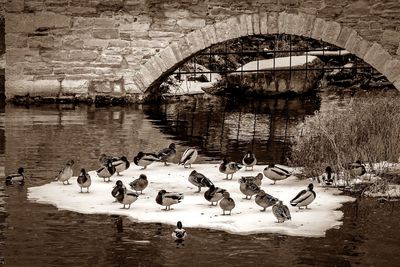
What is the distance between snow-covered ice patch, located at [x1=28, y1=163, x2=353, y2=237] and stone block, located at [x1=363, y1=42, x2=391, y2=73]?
5209 mm

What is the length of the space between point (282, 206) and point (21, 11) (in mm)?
9658

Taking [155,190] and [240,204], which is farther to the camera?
[155,190]

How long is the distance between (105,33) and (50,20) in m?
1.02

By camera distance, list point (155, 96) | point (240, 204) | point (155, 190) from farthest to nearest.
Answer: point (155, 96) < point (155, 190) < point (240, 204)

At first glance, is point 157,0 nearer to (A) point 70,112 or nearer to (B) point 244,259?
(A) point 70,112

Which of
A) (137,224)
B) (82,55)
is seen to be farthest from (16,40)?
(137,224)

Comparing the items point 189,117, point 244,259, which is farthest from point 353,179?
point 189,117

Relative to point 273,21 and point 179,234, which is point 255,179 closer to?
point 179,234

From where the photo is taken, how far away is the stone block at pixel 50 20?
1636 centimetres

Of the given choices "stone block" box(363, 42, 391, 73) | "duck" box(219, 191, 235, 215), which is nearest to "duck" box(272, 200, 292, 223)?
"duck" box(219, 191, 235, 215)

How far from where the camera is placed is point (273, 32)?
50.7 feet

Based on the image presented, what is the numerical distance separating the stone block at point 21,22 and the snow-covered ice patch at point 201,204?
678cm

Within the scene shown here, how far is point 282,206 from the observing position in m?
8.09

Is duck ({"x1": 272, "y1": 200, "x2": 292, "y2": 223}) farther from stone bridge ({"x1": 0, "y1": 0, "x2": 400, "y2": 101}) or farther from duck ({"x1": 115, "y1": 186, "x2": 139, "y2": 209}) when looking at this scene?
stone bridge ({"x1": 0, "y1": 0, "x2": 400, "y2": 101})
